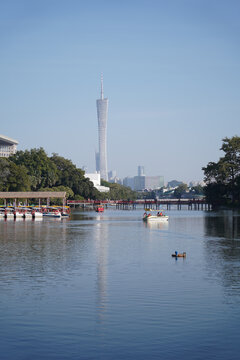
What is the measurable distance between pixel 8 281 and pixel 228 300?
49.0ft

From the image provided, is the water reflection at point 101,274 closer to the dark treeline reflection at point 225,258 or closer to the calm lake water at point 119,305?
the calm lake water at point 119,305

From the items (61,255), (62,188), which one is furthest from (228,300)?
(62,188)

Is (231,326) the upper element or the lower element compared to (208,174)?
lower

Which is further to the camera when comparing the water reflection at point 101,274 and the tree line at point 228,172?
the tree line at point 228,172

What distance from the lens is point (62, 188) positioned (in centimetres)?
19788

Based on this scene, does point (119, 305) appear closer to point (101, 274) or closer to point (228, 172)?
point (101, 274)

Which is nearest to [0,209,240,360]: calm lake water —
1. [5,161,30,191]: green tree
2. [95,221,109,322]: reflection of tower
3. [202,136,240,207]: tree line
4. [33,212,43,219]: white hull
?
[95,221,109,322]: reflection of tower

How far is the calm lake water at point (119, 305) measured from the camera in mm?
21406

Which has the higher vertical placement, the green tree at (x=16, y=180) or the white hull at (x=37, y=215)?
the green tree at (x=16, y=180)

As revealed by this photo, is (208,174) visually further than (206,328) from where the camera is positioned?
Yes

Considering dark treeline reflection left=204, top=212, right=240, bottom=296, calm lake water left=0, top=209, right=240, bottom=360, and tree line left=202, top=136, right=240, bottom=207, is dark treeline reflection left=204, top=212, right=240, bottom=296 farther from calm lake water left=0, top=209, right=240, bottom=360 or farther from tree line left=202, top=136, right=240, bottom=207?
tree line left=202, top=136, right=240, bottom=207

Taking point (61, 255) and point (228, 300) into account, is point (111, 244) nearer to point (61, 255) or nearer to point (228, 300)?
point (61, 255)

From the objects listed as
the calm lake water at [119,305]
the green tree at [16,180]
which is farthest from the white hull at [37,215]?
the calm lake water at [119,305]

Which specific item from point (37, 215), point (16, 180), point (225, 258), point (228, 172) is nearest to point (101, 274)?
point (225, 258)
